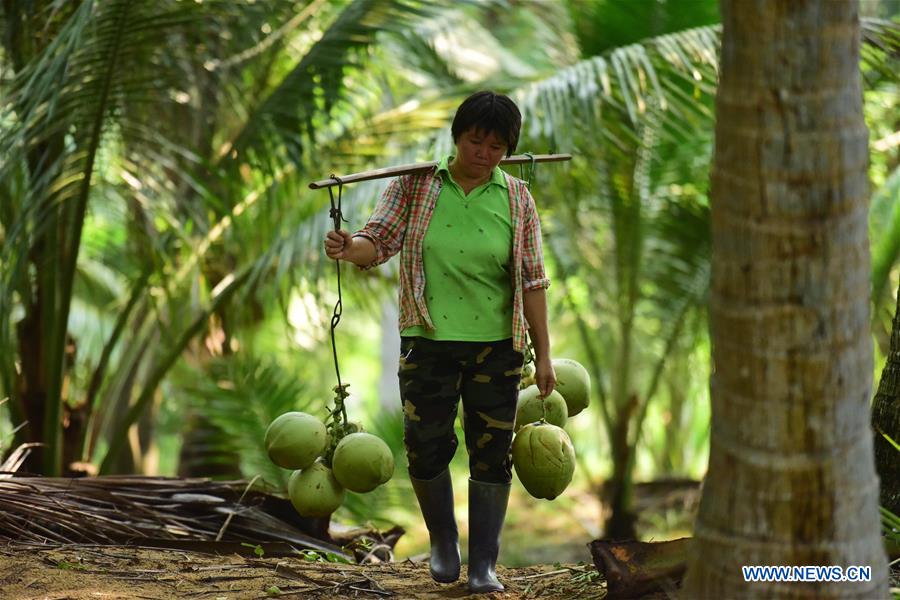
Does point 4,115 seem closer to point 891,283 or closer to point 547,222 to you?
point 547,222

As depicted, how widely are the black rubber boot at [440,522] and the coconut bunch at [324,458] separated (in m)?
0.12

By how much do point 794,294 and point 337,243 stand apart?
1233 mm

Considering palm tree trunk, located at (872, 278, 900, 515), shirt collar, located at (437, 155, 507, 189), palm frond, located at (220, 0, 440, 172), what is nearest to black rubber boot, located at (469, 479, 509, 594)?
shirt collar, located at (437, 155, 507, 189)

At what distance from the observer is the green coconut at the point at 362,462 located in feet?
10.0

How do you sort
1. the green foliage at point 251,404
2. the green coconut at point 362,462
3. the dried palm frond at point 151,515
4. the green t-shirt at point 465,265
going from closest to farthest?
Answer: 1. the green t-shirt at point 465,265
2. the green coconut at point 362,462
3. the dried palm frond at point 151,515
4. the green foliage at point 251,404

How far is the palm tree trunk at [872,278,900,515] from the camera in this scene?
122 inches

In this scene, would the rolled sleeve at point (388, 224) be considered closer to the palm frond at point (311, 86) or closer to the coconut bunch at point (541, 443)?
the coconut bunch at point (541, 443)

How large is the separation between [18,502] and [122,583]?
2.31 ft

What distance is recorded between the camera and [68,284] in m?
4.78

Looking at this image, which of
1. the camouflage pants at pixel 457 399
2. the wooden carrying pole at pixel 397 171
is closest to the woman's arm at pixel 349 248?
the wooden carrying pole at pixel 397 171

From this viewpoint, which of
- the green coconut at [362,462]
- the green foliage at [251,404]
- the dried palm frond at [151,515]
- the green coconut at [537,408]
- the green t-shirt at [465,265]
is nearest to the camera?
the green t-shirt at [465,265]

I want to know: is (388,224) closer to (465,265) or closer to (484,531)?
(465,265)

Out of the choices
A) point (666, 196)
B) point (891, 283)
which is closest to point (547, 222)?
point (666, 196)

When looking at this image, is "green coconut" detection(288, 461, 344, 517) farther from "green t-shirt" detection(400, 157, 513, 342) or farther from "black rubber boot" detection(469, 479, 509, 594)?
"green t-shirt" detection(400, 157, 513, 342)
